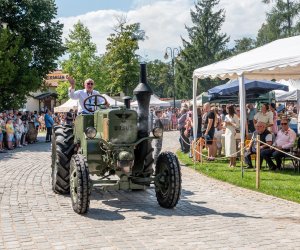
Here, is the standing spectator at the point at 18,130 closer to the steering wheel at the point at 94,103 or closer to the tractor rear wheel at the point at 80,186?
the steering wheel at the point at 94,103

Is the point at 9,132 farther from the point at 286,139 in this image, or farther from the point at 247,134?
the point at 286,139

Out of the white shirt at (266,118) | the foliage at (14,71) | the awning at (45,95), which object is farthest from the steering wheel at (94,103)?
the awning at (45,95)

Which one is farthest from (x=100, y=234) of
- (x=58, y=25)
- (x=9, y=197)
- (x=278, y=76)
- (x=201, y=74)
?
(x=58, y=25)

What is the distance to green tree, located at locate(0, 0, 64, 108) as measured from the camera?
2791cm

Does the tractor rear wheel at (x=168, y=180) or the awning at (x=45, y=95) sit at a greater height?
the awning at (x=45, y=95)

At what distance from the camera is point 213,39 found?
72062mm

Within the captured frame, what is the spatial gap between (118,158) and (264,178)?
4.75 m

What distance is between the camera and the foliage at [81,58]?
2286 inches

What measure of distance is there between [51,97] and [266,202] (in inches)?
2621

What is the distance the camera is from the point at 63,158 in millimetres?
9297

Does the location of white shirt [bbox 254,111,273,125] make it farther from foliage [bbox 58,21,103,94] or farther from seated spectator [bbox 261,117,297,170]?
foliage [bbox 58,21,103,94]

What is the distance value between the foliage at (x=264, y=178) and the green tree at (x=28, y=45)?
15761 millimetres

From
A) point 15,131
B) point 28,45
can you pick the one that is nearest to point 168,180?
point 15,131

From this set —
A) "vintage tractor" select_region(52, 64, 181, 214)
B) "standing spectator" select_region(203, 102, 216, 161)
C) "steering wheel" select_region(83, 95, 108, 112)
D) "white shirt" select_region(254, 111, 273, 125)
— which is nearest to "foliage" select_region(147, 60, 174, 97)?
"standing spectator" select_region(203, 102, 216, 161)
